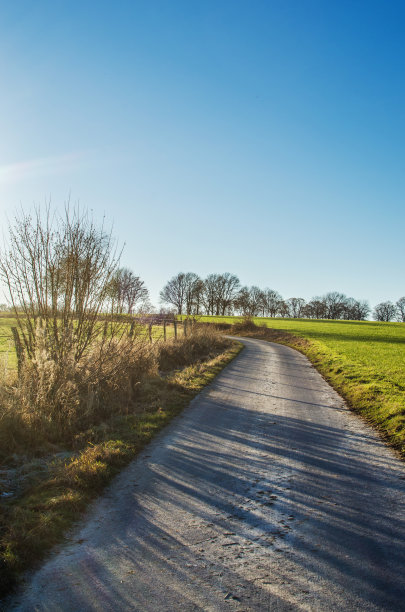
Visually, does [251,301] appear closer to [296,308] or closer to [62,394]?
[296,308]

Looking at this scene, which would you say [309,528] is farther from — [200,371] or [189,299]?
[189,299]

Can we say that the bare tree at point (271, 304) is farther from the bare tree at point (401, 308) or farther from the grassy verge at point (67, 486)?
the grassy verge at point (67, 486)

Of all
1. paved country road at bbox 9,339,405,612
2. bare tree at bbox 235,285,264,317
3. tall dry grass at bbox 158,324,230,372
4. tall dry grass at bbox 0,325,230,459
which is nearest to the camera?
paved country road at bbox 9,339,405,612

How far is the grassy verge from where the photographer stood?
3.60 metres

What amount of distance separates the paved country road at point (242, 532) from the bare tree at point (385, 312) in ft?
338

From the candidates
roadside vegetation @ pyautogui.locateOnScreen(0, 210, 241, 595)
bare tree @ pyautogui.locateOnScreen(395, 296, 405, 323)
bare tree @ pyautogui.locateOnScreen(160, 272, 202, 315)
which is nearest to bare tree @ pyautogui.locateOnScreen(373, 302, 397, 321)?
bare tree @ pyautogui.locateOnScreen(395, 296, 405, 323)

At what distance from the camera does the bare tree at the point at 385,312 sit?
101 metres

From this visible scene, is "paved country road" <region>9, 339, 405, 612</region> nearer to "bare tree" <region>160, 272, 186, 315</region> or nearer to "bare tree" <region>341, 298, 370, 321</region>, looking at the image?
"bare tree" <region>160, 272, 186, 315</region>

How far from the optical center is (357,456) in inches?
249

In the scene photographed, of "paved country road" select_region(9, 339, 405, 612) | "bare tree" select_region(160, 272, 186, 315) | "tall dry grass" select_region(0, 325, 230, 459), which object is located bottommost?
"paved country road" select_region(9, 339, 405, 612)

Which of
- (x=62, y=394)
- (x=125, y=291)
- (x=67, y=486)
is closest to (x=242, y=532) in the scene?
(x=67, y=486)

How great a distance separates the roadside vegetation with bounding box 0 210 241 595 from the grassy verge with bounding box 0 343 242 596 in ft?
0.04

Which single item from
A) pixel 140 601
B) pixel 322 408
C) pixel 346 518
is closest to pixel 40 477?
pixel 140 601

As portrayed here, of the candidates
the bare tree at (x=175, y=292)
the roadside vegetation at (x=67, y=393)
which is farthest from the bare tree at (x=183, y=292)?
the roadside vegetation at (x=67, y=393)
